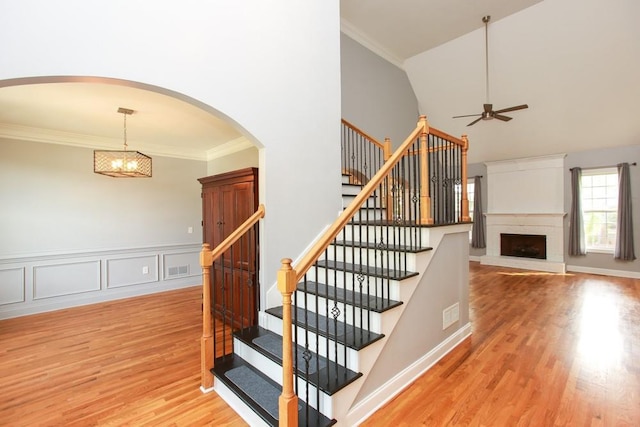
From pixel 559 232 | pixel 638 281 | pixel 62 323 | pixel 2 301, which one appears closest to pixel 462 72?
pixel 559 232

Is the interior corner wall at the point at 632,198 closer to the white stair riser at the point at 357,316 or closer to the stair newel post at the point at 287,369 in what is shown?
the white stair riser at the point at 357,316

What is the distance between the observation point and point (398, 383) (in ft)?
7.38

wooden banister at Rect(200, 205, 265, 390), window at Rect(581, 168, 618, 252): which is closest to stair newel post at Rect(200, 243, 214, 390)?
wooden banister at Rect(200, 205, 265, 390)

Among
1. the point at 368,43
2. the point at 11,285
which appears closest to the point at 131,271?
the point at 11,285

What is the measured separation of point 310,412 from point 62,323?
3.92 metres

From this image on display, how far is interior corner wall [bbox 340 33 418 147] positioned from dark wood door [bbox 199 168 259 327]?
267 cm

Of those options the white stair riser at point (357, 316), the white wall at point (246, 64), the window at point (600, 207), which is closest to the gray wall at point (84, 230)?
the white wall at point (246, 64)

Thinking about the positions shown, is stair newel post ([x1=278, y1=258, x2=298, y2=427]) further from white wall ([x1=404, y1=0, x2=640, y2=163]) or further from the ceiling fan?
white wall ([x1=404, y1=0, x2=640, y2=163])

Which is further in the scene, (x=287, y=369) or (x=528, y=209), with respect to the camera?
(x=528, y=209)

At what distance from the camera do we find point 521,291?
5027mm

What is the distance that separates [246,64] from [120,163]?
245 cm

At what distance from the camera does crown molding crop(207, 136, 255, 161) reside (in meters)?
4.93

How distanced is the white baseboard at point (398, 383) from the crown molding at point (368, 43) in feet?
17.2

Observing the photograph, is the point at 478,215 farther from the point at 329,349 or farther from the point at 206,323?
the point at 206,323
